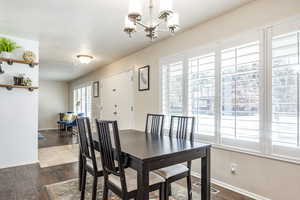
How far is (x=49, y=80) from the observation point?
8648mm

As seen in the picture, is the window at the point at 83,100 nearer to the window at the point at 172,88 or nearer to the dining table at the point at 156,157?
the window at the point at 172,88

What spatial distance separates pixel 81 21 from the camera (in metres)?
2.71

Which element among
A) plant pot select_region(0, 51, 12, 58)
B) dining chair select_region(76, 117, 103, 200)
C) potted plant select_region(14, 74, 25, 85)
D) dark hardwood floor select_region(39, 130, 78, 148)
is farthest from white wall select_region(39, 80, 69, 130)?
dining chair select_region(76, 117, 103, 200)

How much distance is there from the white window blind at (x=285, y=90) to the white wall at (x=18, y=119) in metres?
3.84

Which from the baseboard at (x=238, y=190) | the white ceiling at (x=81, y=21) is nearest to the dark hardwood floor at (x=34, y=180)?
the baseboard at (x=238, y=190)

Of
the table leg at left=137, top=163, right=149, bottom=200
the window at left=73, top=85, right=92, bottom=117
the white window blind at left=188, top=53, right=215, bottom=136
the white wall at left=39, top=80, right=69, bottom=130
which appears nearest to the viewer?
the table leg at left=137, top=163, right=149, bottom=200

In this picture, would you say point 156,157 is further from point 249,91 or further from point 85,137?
point 249,91

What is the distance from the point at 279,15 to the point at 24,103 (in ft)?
13.4

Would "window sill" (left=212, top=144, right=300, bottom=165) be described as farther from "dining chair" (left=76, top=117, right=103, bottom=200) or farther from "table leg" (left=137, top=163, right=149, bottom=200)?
"dining chair" (left=76, top=117, right=103, bottom=200)

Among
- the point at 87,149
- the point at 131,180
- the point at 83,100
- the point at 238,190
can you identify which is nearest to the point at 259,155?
the point at 238,190

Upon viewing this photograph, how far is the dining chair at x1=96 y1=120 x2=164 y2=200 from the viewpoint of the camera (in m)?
1.46

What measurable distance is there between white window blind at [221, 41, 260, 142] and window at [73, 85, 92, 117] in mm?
5311

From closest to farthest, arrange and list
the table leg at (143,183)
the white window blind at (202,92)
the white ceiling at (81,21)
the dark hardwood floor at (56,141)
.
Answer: the table leg at (143,183), the white ceiling at (81,21), the white window blind at (202,92), the dark hardwood floor at (56,141)

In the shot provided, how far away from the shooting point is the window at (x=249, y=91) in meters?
1.88
